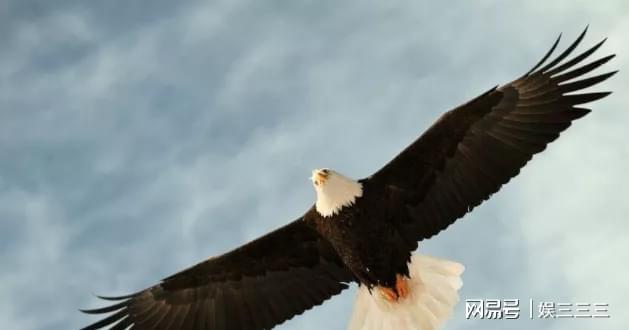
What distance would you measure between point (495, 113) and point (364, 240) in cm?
199

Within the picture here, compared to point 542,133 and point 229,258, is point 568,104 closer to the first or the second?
point 542,133

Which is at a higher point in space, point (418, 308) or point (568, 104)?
point (568, 104)

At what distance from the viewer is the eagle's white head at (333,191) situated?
13.5 m

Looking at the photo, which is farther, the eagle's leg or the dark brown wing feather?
the dark brown wing feather

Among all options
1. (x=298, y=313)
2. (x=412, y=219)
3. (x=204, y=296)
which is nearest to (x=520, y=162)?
(x=412, y=219)

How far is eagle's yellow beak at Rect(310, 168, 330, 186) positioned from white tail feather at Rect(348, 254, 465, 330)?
4.27ft

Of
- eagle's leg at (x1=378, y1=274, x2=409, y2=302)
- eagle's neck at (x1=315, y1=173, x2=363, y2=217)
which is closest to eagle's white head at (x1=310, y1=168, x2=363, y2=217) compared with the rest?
eagle's neck at (x1=315, y1=173, x2=363, y2=217)

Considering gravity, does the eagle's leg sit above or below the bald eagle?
below

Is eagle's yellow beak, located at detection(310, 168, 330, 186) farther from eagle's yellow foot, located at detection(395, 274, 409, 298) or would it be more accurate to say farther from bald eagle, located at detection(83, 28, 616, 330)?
eagle's yellow foot, located at detection(395, 274, 409, 298)

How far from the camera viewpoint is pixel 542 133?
13.4 metres

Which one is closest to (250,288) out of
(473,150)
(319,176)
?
(319,176)

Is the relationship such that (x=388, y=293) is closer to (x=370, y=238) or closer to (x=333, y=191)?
(x=370, y=238)

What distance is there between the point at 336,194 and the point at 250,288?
1.70 metres

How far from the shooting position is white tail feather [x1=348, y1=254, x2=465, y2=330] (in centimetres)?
1377
